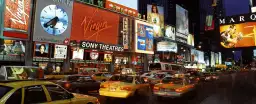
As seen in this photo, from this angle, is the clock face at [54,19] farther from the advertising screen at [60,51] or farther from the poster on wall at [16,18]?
the poster on wall at [16,18]

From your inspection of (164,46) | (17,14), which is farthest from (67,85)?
(164,46)

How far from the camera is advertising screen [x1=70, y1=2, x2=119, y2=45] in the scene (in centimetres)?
3781

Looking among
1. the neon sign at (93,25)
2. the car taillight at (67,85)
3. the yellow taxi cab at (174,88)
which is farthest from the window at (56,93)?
the neon sign at (93,25)

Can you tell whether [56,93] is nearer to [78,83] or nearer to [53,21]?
[78,83]

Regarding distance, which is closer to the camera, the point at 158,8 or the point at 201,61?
the point at 158,8

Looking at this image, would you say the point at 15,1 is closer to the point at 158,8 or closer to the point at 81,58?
the point at 81,58

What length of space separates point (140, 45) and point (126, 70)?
16.4 metres

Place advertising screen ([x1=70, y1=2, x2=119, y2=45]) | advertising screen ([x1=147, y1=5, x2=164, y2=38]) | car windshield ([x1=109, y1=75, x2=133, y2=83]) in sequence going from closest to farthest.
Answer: car windshield ([x1=109, y1=75, x2=133, y2=83]), advertising screen ([x1=70, y1=2, x2=119, y2=45]), advertising screen ([x1=147, y1=5, x2=164, y2=38])

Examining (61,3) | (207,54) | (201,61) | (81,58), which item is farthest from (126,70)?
(207,54)

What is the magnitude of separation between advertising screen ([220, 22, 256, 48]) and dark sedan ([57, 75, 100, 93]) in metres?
24.3

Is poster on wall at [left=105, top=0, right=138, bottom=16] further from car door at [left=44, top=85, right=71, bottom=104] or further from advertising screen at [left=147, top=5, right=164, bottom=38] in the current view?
car door at [left=44, top=85, right=71, bottom=104]

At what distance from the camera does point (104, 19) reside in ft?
140

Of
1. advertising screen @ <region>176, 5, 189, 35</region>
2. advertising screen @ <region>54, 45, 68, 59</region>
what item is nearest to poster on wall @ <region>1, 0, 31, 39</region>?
advertising screen @ <region>54, 45, 68, 59</region>

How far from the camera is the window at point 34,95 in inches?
237
